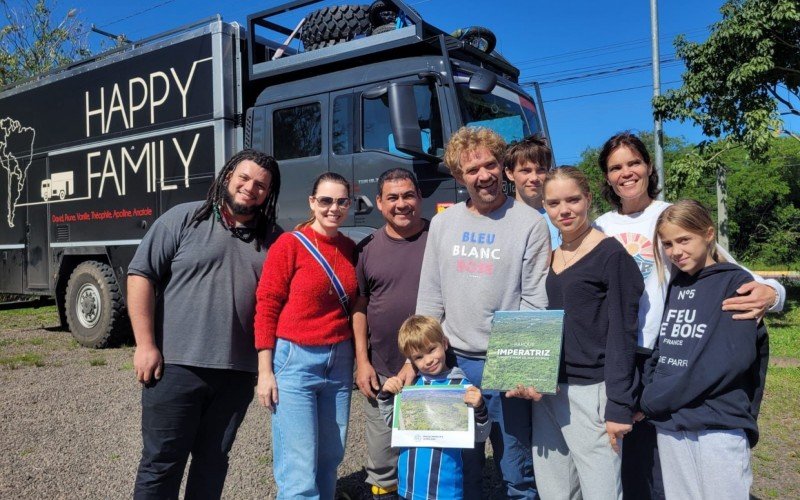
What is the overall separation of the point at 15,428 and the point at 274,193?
3.44m

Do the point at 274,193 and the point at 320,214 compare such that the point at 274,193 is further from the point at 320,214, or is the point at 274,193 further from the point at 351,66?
the point at 351,66

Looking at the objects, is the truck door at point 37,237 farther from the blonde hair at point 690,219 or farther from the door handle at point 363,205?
the blonde hair at point 690,219

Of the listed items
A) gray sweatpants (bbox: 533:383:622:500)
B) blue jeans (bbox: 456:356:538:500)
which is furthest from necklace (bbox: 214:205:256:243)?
gray sweatpants (bbox: 533:383:622:500)

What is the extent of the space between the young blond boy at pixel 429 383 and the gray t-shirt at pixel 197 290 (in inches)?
26.9

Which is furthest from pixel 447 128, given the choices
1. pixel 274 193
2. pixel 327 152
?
pixel 274 193

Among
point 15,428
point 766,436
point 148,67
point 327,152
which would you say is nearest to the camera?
point 766,436

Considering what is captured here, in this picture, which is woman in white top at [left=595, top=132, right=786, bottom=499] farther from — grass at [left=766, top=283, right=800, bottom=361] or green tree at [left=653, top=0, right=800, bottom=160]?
green tree at [left=653, top=0, right=800, bottom=160]

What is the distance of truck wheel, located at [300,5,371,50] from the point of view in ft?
19.2

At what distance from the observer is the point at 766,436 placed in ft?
14.4

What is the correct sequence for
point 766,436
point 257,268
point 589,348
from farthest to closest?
point 766,436
point 257,268
point 589,348

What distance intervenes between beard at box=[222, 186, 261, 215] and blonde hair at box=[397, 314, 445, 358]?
0.82 meters

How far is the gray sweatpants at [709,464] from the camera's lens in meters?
2.10

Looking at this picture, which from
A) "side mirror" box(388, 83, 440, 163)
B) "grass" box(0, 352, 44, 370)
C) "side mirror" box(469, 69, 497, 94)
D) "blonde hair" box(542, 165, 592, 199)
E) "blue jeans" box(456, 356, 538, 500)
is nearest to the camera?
"blonde hair" box(542, 165, 592, 199)

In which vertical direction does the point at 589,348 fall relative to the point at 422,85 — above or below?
below
